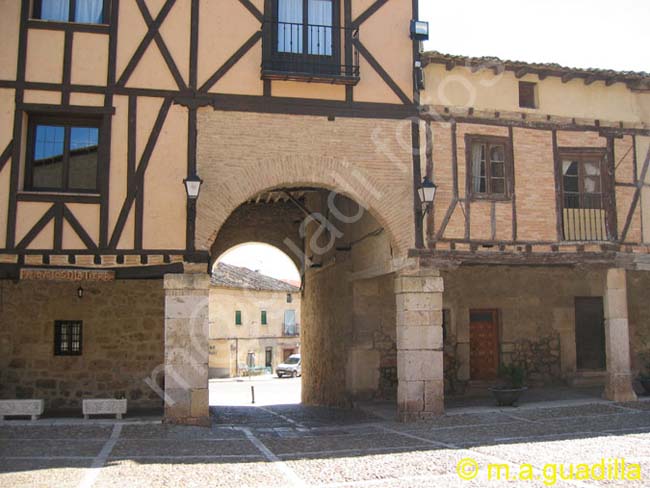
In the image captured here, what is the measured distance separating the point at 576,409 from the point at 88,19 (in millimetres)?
10471

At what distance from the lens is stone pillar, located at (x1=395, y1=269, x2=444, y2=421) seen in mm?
10906

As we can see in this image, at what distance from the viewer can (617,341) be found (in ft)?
39.8

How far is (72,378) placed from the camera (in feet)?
41.2

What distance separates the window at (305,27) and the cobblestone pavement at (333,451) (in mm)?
6301

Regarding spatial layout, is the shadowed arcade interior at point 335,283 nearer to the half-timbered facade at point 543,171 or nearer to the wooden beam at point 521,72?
the half-timbered facade at point 543,171

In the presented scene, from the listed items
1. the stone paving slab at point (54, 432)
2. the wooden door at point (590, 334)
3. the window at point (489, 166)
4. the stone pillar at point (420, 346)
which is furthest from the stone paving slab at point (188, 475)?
the wooden door at point (590, 334)

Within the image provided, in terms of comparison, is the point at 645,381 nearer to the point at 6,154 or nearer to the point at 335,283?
the point at 335,283

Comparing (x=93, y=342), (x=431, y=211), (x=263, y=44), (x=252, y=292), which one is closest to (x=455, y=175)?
(x=431, y=211)

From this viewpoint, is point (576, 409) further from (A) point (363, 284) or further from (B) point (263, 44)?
(B) point (263, 44)

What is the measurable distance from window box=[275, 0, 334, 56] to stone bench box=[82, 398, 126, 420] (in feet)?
20.7

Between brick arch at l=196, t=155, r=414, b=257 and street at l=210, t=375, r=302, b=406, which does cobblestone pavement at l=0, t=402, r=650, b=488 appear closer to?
brick arch at l=196, t=155, r=414, b=257

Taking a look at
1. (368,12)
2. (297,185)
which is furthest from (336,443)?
(368,12)

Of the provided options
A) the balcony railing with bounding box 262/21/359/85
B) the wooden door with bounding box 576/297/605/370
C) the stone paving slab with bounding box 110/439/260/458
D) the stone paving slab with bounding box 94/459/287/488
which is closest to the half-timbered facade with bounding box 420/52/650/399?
the balcony railing with bounding box 262/21/359/85

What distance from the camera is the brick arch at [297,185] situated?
408 inches
